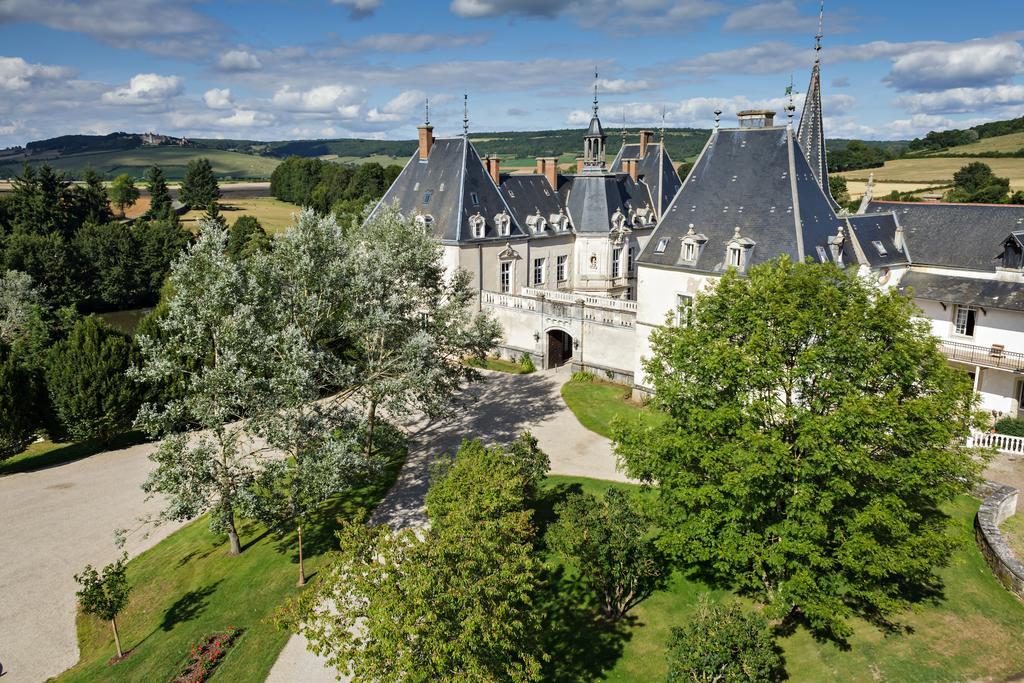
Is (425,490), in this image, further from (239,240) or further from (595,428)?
(239,240)

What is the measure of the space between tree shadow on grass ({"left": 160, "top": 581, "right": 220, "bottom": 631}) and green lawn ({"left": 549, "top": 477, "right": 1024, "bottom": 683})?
40.4ft

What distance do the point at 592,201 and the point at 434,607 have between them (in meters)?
40.3

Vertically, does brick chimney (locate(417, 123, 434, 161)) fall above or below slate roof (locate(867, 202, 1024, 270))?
above

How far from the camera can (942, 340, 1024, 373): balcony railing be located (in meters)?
27.8

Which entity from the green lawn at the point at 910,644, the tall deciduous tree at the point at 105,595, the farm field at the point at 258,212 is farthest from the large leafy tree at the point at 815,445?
the farm field at the point at 258,212

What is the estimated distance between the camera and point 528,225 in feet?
149

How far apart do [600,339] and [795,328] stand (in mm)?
21664

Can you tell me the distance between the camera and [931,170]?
3428 inches

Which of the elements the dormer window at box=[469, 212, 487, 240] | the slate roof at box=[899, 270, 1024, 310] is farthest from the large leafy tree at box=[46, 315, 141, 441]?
the slate roof at box=[899, 270, 1024, 310]

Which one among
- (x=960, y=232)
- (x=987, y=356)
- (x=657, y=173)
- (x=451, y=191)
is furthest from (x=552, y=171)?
(x=987, y=356)

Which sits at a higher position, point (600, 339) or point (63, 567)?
point (600, 339)

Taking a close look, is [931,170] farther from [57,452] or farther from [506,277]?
[57,452]

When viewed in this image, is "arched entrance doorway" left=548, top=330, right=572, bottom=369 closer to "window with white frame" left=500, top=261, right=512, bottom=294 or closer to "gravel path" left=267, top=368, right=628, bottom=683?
"gravel path" left=267, top=368, right=628, bottom=683

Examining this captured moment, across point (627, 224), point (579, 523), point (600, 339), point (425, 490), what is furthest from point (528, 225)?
point (579, 523)
